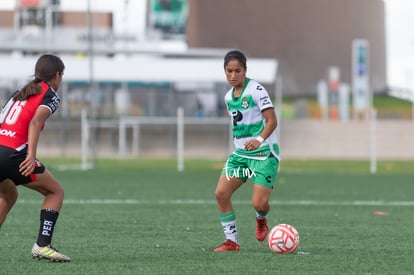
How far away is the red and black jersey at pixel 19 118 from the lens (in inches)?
334

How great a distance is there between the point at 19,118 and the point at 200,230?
12.9 ft

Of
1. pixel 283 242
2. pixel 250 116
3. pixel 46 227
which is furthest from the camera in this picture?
pixel 250 116

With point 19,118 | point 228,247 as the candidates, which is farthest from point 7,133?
point 228,247

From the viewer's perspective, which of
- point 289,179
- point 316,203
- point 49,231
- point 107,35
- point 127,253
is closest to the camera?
point 49,231

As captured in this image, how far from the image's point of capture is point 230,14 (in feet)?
299

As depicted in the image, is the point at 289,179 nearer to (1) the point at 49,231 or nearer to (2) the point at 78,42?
(1) the point at 49,231

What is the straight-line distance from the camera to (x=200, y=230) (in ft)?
39.2

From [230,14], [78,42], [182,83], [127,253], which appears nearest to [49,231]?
[127,253]

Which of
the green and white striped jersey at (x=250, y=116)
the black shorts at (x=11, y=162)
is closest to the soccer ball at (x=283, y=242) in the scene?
the green and white striped jersey at (x=250, y=116)

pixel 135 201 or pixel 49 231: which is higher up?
pixel 49 231

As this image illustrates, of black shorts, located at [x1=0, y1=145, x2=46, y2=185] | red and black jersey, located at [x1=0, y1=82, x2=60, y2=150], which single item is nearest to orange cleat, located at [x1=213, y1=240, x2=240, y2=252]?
black shorts, located at [x1=0, y1=145, x2=46, y2=185]

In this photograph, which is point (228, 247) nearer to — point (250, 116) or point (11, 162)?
point (250, 116)

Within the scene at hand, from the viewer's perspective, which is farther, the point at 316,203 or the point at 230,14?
the point at 230,14

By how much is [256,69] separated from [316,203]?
98.9 feet
